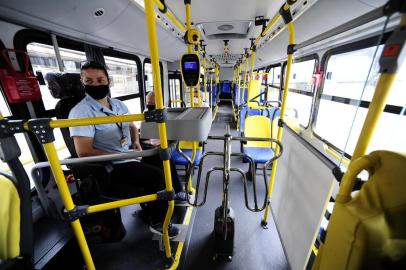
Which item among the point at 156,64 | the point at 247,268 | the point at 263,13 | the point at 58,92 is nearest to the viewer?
the point at 156,64

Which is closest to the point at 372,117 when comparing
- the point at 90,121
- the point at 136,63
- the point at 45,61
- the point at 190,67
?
the point at 90,121

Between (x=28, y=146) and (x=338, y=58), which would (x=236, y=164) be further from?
(x=28, y=146)

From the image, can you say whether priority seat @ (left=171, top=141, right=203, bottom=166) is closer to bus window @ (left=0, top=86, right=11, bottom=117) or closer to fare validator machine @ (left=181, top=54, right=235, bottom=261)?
fare validator machine @ (left=181, top=54, right=235, bottom=261)

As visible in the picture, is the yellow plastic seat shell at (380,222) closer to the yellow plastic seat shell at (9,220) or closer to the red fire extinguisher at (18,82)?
the yellow plastic seat shell at (9,220)

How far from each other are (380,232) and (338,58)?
8.54 ft

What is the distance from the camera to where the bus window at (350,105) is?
4.57 ft

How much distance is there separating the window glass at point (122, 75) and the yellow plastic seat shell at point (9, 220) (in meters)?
2.54

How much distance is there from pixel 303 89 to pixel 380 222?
10.4ft

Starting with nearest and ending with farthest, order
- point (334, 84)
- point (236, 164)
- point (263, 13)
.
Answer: point (334, 84) → point (263, 13) → point (236, 164)

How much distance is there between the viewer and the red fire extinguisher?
5.21 feet

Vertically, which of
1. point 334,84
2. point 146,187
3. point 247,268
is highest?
point 334,84

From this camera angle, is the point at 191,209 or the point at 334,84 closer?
the point at 334,84

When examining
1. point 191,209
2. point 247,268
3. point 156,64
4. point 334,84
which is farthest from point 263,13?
point 247,268

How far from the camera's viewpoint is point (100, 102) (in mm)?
1957
